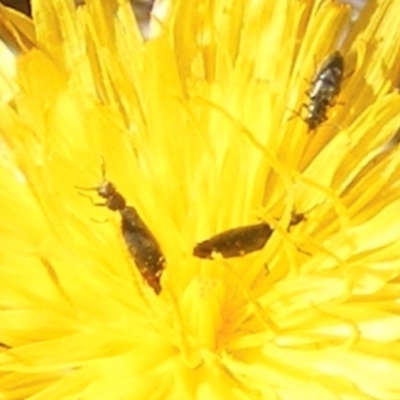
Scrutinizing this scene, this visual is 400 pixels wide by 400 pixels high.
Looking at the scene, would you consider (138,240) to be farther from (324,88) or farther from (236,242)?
(324,88)

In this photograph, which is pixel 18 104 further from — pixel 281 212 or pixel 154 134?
pixel 281 212

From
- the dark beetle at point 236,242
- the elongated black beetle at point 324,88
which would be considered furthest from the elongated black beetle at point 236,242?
the elongated black beetle at point 324,88

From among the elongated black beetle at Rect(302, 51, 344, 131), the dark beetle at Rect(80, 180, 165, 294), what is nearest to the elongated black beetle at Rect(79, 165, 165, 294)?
the dark beetle at Rect(80, 180, 165, 294)

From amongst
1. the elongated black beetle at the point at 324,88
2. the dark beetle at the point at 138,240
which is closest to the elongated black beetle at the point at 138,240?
the dark beetle at the point at 138,240

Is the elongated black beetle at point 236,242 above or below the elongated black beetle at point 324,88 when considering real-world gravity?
below

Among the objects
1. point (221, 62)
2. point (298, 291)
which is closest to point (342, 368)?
point (298, 291)

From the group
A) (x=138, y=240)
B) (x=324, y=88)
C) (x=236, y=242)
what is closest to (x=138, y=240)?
(x=138, y=240)

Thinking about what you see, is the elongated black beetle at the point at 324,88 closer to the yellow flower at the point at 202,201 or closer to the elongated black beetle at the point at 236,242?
the yellow flower at the point at 202,201

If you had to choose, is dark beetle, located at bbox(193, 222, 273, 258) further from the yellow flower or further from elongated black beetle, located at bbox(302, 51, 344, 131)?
elongated black beetle, located at bbox(302, 51, 344, 131)
